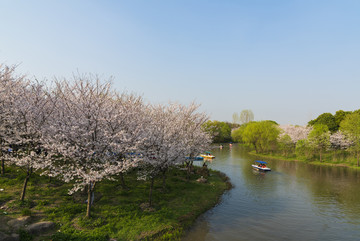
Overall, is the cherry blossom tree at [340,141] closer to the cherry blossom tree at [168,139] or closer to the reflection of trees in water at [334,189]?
the reflection of trees in water at [334,189]

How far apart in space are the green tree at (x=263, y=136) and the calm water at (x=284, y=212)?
35.4m

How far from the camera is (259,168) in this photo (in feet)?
155

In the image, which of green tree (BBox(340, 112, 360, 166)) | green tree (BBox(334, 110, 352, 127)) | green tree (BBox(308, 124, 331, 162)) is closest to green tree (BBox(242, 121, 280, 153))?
green tree (BBox(308, 124, 331, 162))

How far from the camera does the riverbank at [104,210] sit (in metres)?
15.1

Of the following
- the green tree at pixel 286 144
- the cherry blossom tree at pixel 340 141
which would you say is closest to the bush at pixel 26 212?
the cherry blossom tree at pixel 340 141

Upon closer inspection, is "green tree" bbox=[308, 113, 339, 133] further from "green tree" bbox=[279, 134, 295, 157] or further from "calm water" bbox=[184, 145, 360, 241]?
"calm water" bbox=[184, 145, 360, 241]

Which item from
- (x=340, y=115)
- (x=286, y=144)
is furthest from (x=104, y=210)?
(x=340, y=115)

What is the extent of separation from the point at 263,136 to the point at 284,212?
55.5 m

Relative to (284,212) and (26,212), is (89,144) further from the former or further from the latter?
(284,212)

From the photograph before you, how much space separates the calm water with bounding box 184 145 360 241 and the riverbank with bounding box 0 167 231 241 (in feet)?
6.51

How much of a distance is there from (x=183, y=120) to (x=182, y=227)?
20.0m

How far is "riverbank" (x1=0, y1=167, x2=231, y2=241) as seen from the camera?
15.1 metres

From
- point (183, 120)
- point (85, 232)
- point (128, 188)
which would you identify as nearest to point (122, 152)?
point (85, 232)

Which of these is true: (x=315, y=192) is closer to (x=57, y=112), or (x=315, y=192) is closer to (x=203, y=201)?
(x=203, y=201)
